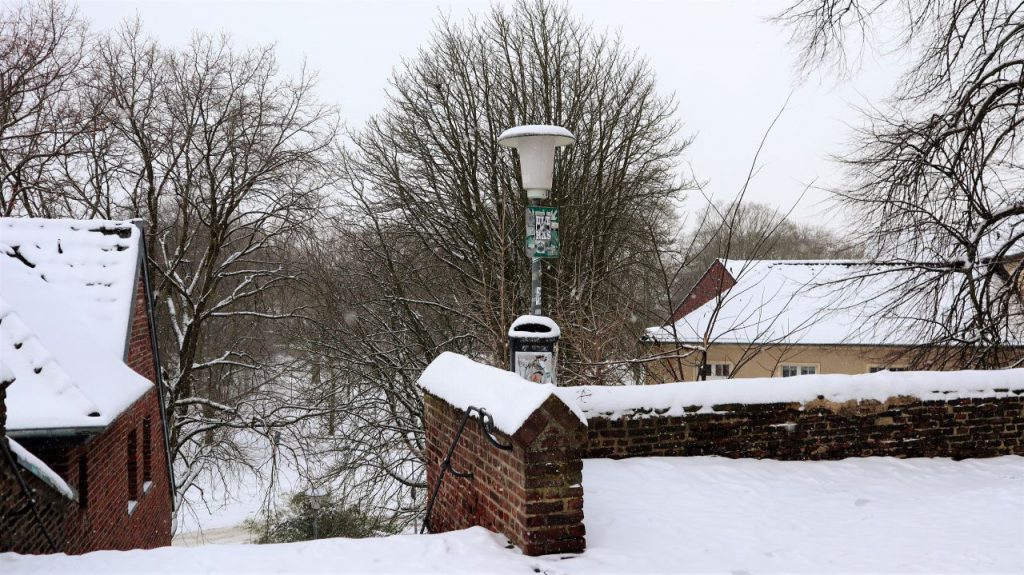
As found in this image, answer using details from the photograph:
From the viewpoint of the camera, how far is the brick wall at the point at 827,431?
7371 millimetres

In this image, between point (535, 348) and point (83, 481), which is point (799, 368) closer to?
Answer: point (535, 348)

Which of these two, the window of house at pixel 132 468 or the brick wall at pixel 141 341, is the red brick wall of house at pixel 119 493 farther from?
the brick wall at pixel 141 341

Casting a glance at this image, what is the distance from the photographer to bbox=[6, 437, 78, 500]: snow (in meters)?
5.27

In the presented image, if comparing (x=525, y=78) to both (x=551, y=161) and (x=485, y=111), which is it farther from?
(x=551, y=161)

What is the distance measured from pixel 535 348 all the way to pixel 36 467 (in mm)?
3985

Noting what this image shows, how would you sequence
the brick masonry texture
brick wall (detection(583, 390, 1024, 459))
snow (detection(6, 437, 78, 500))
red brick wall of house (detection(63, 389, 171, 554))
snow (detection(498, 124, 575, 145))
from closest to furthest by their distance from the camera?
snow (detection(6, 437, 78, 500)) → the brick masonry texture → snow (detection(498, 124, 575, 145)) → red brick wall of house (detection(63, 389, 171, 554)) → brick wall (detection(583, 390, 1024, 459))

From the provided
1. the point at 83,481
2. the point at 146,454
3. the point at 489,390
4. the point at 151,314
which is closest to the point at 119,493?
the point at 83,481

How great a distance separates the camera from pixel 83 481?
723 cm

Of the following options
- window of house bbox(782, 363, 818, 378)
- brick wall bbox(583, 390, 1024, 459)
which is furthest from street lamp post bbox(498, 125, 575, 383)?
window of house bbox(782, 363, 818, 378)

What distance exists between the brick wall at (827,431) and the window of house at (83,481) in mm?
4917

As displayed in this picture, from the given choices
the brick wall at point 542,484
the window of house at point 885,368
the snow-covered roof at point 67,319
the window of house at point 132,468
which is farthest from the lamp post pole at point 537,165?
the window of house at point 885,368

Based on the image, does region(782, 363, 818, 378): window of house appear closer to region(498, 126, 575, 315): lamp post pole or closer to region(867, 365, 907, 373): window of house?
region(867, 365, 907, 373): window of house

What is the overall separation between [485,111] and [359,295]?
18.5 ft

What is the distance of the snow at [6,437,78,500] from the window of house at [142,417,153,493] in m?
4.71
